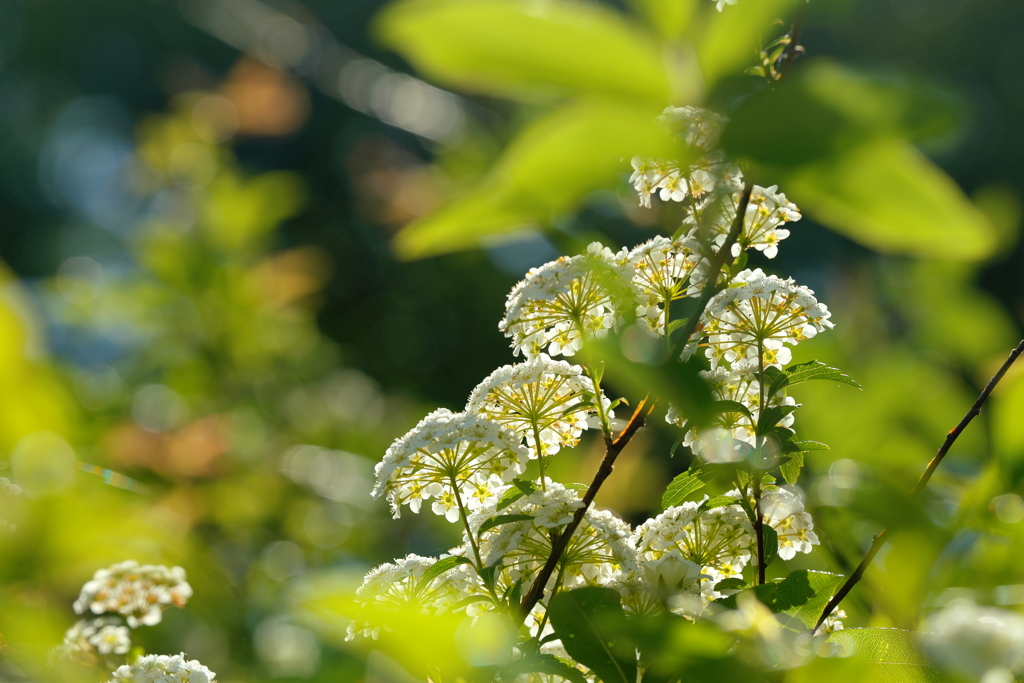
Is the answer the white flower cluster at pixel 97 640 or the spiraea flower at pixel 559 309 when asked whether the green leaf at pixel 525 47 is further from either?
the white flower cluster at pixel 97 640

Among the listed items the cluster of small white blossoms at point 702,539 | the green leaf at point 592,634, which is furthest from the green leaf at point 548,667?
the cluster of small white blossoms at point 702,539

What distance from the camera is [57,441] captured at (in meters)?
0.48

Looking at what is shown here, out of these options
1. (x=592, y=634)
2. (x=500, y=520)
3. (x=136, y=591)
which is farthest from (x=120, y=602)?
(x=592, y=634)

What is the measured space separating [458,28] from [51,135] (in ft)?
46.3

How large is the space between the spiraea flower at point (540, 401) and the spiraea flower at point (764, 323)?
0.15 meters

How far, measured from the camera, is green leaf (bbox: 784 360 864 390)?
30.3 inches

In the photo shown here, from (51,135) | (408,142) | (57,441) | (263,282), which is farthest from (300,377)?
(51,135)

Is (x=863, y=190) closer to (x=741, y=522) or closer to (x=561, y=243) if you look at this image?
(x=561, y=243)

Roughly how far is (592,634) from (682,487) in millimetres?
198

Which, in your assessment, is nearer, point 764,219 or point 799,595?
point 799,595

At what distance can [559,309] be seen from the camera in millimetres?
911

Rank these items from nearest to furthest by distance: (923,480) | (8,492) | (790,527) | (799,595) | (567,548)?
(8,492) → (923,480) → (799,595) → (567,548) → (790,527)

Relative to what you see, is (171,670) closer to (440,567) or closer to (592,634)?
(440,567)

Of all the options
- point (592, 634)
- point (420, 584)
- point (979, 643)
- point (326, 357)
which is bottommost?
point (979, 643)
